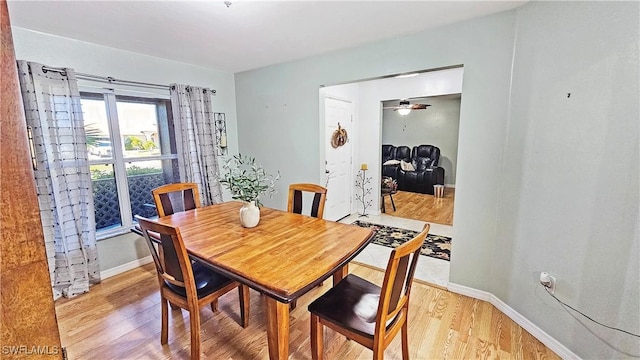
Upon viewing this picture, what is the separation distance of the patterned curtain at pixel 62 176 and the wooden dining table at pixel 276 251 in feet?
3.55

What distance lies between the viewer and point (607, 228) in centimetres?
151

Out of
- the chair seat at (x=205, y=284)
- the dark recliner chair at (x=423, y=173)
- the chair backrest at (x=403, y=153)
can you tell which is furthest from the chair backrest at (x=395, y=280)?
the chair backrest at (x=403, y=153)

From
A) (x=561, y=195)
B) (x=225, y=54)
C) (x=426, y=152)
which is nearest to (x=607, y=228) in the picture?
(x=561, y=195)

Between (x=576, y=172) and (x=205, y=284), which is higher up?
(x=576, y=172)

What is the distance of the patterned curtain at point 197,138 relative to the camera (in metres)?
3.34

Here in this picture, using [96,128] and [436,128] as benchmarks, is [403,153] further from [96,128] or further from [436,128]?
[96,128]

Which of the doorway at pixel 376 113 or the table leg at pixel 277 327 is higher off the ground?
the doorway at pixel 376 113

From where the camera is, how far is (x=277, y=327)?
53.4 inches

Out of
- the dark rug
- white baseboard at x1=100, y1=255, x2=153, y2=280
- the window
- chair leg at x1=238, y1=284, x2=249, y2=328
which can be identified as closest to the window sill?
the window

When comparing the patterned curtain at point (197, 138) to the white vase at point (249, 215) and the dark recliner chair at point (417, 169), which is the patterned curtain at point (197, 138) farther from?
the dark recliner chair at point (417, 169)

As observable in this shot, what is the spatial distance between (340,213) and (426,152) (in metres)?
3.90

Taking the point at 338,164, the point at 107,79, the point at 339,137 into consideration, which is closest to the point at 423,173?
the point at 338,164

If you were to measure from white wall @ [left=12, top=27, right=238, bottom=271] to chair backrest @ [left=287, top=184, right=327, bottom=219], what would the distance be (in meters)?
1.94

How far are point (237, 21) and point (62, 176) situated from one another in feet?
6.89
